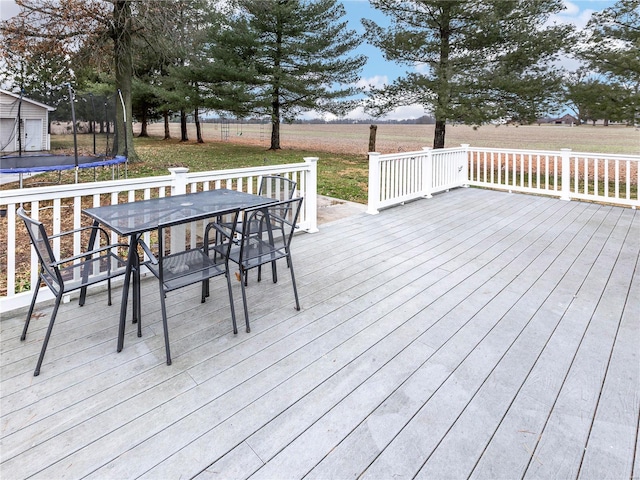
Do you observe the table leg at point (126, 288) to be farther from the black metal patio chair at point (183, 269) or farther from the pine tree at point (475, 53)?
the pine tree at point (475, 53)

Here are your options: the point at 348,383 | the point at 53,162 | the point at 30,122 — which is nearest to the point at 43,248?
the point at 348,383

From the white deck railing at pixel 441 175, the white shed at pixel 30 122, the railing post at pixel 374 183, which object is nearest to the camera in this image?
the railing post at pixel 374 183

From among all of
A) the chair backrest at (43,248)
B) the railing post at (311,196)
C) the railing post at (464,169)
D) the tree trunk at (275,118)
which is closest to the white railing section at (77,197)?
the railing post at (311,196)

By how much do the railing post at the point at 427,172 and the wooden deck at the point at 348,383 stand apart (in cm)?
344

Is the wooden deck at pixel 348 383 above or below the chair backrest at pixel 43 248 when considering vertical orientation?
below

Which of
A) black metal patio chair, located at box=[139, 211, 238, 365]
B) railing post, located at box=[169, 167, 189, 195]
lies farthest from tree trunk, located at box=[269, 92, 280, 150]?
black metal patio chair, located at box=[139, 211, 238, 365]

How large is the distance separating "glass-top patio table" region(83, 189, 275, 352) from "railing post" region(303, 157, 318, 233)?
4.67 feet

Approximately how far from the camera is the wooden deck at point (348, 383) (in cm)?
144

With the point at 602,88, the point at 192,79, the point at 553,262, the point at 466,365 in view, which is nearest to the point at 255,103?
the point at 192,79

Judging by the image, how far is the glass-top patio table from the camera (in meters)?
2.08

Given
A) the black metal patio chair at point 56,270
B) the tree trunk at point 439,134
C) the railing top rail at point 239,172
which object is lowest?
the black metal patio chair at point 56,270

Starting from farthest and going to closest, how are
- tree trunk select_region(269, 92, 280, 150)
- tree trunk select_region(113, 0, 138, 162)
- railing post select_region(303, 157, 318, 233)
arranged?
tree trunk select_region(269, 92, 280, 150)
tree trunk select_region(113, 0, 138, 162)
railing post select_region(303, 157, 318, 233)

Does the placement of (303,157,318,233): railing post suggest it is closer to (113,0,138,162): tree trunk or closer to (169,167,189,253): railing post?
(169,167,189,253): railing post

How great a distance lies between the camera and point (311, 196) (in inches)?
171
